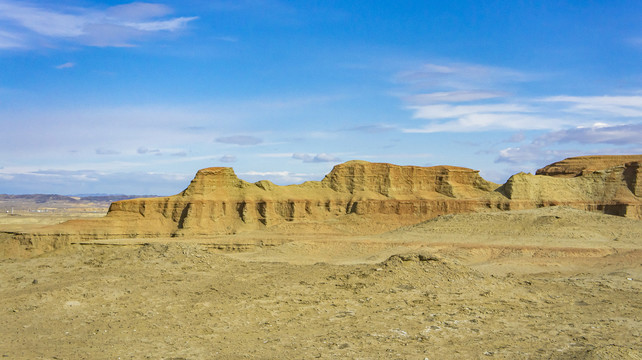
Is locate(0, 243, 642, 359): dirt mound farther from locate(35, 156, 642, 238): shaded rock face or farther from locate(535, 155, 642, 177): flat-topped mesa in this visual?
locate(535, 155, 642, 177): flat-topped mesa

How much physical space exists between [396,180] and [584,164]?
2925 cm

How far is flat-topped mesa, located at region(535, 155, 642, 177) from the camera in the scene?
66.1 meters

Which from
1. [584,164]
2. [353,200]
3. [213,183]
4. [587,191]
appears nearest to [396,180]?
[353,200]

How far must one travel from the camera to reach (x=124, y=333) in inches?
482

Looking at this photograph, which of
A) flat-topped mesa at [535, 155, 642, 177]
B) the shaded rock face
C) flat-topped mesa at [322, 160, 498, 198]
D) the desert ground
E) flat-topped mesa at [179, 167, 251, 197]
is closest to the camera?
the desert ground

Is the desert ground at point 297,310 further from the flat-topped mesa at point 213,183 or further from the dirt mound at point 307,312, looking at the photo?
the flat-topped mesa at point 213,183

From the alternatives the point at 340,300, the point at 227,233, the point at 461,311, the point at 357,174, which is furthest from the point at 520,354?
the point at 357,174

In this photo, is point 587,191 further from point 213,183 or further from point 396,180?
point 213,183

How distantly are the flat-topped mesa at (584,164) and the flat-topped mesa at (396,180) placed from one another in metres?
17.9

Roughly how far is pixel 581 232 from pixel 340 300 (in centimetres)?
2770

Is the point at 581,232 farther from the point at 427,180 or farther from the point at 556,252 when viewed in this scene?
the point at 427,180

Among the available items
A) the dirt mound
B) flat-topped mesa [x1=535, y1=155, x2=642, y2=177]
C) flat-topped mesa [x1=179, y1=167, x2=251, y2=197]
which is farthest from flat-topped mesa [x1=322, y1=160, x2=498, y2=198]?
the dirt mound

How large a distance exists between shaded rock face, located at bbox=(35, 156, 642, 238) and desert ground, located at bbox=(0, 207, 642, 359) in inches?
1088

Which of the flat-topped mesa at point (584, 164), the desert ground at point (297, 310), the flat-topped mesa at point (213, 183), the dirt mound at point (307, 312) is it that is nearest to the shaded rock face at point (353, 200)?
the flat-topped mesa at point (213, 183)
